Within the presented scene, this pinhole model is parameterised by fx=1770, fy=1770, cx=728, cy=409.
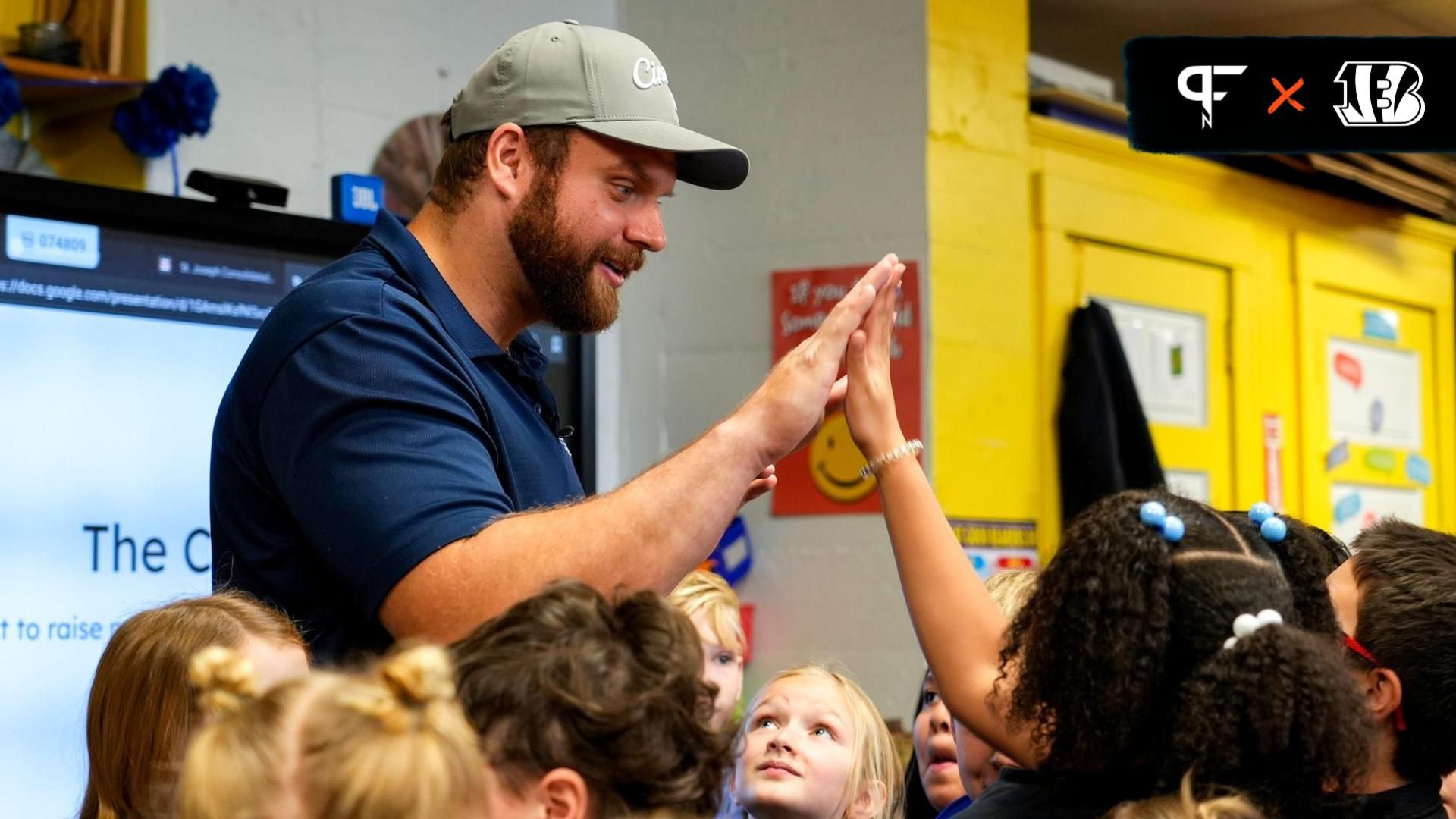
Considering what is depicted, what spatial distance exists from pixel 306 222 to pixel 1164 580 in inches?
64.5

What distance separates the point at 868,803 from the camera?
7.80 ft

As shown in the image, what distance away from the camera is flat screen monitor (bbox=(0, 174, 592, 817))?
2.27 metres

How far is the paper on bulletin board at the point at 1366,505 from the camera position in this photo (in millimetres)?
4645

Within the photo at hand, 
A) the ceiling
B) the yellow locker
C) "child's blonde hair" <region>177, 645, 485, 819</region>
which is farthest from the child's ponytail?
the yellow locker

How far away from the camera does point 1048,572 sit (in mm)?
1433

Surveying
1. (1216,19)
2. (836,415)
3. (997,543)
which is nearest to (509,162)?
(836,415)

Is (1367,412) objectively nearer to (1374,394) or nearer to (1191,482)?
(1374,394)

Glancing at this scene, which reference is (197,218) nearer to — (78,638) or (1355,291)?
(78,638)

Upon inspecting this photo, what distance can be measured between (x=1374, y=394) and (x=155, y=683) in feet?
13.4

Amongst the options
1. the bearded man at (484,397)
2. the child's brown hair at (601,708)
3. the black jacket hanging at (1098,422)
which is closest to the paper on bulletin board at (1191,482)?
the black jacket hanging at (1098,422)

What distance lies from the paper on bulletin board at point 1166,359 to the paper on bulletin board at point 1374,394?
2.07ft

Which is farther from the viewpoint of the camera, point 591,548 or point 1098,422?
point 1098,422

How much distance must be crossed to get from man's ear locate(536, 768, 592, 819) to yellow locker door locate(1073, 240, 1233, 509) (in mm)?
2938

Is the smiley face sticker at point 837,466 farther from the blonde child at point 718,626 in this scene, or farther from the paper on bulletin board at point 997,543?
the blonde child at point 718,626
